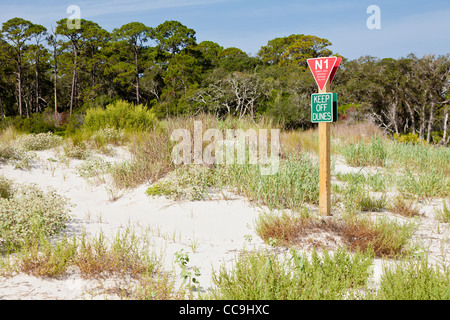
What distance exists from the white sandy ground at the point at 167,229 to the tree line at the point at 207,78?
26.0 ft

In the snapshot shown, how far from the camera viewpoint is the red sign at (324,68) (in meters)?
4.82

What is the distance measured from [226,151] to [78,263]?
13.2 ft

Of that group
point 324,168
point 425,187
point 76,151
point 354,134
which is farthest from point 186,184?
point 354,134

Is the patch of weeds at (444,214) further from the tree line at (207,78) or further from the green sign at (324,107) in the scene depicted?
the tree line at (207,78)

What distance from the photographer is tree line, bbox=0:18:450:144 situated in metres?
21.2

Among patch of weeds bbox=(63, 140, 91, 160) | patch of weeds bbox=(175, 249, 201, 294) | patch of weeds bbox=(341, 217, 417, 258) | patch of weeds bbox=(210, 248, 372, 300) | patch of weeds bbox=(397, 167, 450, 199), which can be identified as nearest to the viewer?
patch of weeds bbox=(210, 248, 372, 300)

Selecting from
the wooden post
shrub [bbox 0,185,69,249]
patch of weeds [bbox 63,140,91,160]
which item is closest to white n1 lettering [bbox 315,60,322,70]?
the wooden post

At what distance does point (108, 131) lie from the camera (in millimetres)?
10836

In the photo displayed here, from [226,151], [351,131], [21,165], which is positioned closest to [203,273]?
[226,151]

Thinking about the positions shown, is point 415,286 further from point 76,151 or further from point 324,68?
point 76,151

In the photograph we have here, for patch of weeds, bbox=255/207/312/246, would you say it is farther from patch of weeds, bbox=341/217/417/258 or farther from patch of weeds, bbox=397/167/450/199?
patch of weeds, bbox=397/167/450/199

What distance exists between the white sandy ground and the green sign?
1.42m
